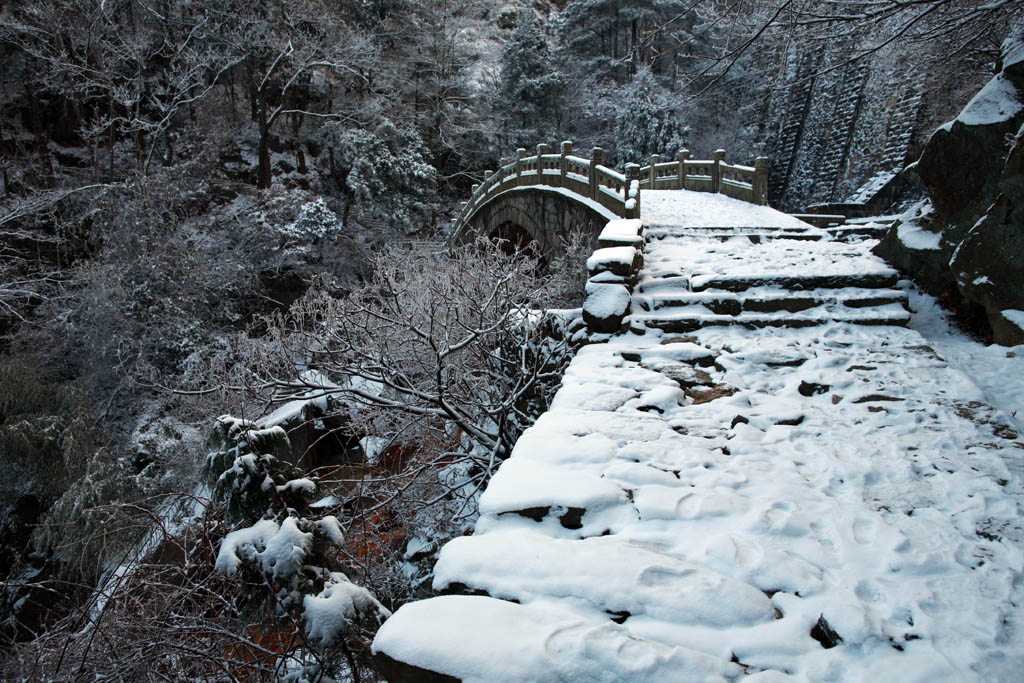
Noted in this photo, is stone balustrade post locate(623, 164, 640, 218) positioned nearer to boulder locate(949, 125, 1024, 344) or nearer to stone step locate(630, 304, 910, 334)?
stone step locate(630, 304, 910, 334)

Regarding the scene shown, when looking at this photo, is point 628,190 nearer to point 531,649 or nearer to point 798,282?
point 798,282

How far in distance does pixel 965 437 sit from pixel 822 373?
92 cm

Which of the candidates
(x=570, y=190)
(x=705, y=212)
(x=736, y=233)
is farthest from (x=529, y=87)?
(x=736, y=233)

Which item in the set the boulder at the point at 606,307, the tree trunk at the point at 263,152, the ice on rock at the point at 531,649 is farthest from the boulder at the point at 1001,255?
the tree trunk at the point at 263,152

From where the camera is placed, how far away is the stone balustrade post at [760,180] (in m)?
11.7

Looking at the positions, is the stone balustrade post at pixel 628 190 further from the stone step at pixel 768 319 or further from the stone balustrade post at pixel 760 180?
the stone balustrade post at pixel 760 180

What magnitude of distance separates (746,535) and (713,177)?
1308cm

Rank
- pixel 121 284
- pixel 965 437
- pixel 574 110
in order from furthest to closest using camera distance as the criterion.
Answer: pixel 574 110 → pixel 121 284 → pixel 965 437

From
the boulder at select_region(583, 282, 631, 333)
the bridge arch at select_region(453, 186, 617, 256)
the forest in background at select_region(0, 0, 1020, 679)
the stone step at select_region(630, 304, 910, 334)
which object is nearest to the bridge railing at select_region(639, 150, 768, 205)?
the forest in background at select_region(0, 0, 1020, 679)

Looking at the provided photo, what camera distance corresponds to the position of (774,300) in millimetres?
4668

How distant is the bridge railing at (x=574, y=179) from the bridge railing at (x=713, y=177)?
2882 mm

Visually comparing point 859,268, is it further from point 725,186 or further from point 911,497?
point 725,186

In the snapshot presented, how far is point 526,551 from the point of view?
194cm

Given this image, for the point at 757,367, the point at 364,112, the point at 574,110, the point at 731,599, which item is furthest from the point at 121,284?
the point at 574,110
